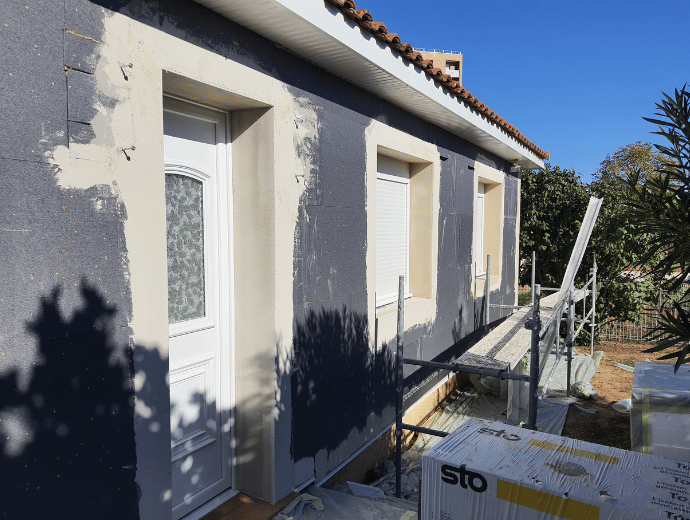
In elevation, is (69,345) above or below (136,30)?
below

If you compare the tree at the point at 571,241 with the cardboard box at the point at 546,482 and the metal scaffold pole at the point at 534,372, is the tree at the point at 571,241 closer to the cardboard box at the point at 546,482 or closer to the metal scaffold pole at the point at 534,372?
the metal scaffold pole at the point at 534,372

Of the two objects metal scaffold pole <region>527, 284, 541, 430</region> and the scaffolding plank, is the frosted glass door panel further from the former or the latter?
metal scaffold pole <region>527, 284, 541, 430</region>

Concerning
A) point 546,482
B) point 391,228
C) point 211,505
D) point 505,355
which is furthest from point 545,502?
point 391,228

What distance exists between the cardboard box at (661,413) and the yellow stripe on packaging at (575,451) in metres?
2.33

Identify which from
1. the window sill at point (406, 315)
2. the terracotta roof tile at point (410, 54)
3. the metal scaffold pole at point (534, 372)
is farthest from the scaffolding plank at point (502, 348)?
the terracotta roof tile at point (410, 54)

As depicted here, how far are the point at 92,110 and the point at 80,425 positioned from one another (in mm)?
1370

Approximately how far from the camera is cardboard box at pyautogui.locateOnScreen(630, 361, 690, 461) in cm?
398

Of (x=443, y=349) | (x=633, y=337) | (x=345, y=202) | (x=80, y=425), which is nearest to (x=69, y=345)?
(x=80, y=425)

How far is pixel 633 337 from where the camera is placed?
464 inches

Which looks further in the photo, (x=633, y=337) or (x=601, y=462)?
(x=633, y=337)

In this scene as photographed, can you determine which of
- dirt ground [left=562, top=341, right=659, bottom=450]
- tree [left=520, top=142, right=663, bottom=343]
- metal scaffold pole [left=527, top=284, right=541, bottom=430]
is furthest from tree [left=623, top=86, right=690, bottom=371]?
tree [left=520, top=142, right=663, bottom=343]

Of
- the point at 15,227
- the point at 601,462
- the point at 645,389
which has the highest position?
the point at 15,227

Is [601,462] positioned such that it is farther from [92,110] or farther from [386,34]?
[386,34]

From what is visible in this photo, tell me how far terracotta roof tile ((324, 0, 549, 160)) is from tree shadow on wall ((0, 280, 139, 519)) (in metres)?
2.36
